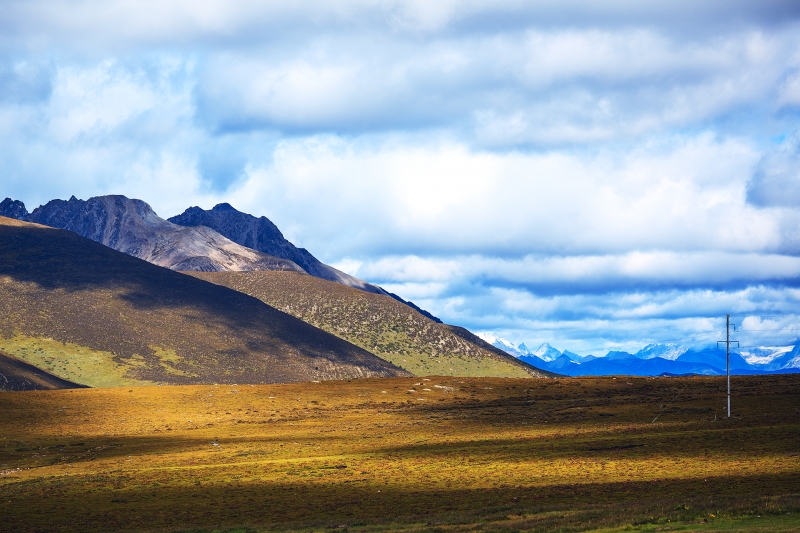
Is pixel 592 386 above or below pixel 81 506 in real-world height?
above

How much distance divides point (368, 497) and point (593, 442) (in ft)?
95.0

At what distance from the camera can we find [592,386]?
128500mm

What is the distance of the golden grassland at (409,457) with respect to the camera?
4919 cm

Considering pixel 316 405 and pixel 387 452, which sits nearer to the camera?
pixel 387 452

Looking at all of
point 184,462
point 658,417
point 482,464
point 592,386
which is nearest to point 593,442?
point 482,464

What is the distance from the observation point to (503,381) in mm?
139250

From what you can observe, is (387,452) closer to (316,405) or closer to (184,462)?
(184,462)

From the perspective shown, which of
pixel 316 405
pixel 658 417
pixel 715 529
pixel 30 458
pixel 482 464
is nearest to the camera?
pixel 715 529

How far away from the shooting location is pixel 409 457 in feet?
248

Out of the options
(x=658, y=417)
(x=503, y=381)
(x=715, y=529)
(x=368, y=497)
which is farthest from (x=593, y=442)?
(x=503, y=381)

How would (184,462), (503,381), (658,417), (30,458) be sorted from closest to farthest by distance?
(184,462), (30,458), (658,417), (503,381)

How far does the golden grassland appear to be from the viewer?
49.2 meters

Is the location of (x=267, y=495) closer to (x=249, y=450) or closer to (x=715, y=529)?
(x=249, y=450)

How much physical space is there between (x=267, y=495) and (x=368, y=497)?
7.20 meters
